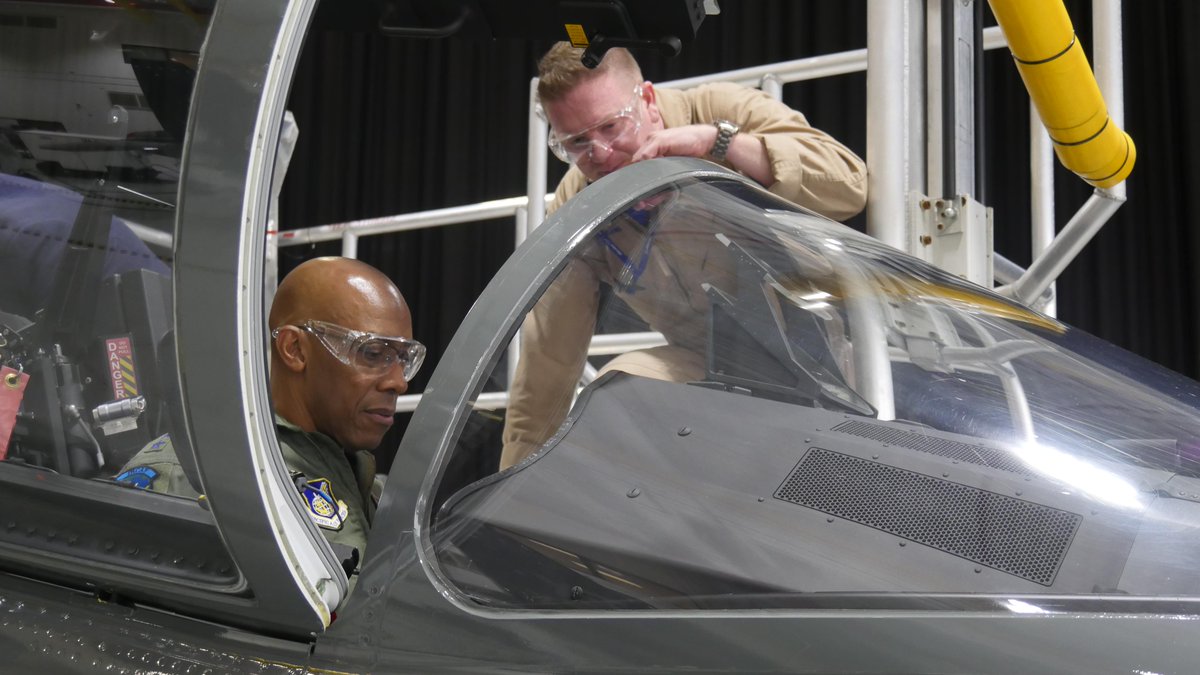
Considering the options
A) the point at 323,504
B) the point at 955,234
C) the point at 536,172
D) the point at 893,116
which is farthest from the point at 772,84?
the point at 323,504

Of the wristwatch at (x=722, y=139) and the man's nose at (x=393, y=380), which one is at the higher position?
the wristwatch at (x=722, y=139)

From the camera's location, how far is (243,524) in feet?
3.66

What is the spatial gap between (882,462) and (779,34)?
5381 mm

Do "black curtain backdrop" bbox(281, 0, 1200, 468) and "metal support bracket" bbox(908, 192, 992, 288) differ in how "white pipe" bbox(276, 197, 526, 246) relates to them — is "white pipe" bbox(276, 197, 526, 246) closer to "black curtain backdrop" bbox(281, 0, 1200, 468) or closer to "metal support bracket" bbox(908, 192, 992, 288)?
"black curtain backdrop" bbox(281, 0, 1200, 468)

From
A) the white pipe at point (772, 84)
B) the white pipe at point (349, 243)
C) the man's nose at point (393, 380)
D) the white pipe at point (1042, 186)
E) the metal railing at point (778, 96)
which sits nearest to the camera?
the metal railing at point (778, 96)

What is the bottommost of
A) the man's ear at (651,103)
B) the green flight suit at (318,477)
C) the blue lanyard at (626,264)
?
the green flight suit at (318,477)

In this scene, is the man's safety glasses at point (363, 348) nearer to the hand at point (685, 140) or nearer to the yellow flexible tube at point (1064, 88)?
the hand at point (685, 140)

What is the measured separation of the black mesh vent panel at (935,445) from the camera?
39.8 inches

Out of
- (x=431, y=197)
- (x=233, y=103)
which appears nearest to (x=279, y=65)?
(x=233, y=103)

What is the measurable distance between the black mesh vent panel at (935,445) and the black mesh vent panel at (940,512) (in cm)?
4

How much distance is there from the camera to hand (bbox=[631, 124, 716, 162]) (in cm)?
199

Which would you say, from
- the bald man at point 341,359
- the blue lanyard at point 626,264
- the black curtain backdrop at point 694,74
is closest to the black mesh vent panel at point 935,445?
the blue lanyard at point 626,264

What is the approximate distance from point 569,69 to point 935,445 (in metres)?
1.39

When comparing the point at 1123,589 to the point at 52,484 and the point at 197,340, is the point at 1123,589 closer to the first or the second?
the point at 197,340
